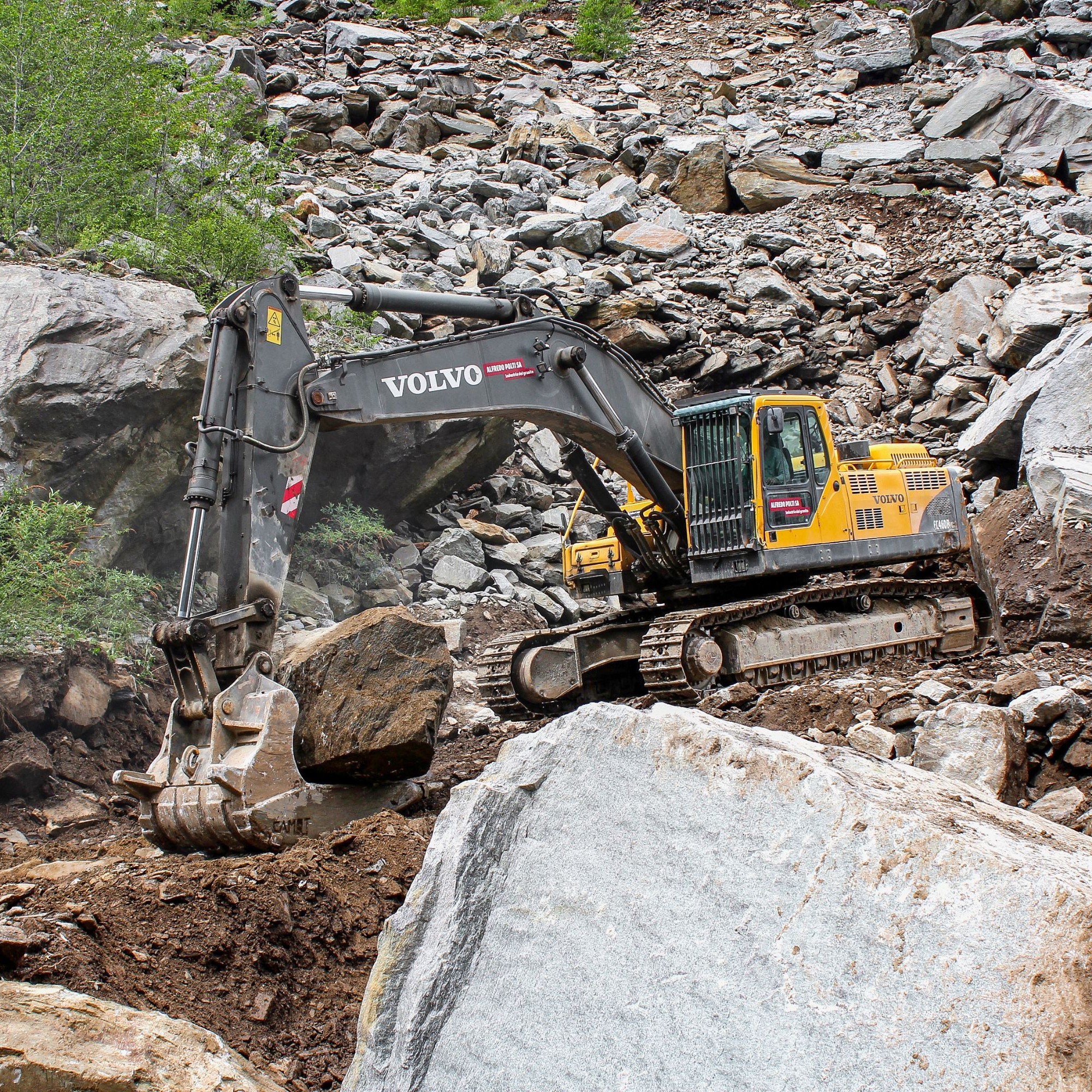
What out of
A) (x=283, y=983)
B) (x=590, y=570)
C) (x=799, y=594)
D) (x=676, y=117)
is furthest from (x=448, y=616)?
(x=676, y=117)

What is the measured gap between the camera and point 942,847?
6.79ft

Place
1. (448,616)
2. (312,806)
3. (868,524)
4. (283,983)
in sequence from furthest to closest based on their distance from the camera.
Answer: (448,616)
(868,524)
(312,806)
(283,983)

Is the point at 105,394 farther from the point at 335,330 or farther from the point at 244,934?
the point at 244,934

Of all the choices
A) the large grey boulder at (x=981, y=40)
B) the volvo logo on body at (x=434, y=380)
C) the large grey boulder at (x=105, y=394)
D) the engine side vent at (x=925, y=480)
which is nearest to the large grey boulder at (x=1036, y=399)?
the engine side vent at (x=925, y=480)

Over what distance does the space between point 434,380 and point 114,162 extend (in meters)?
9.51

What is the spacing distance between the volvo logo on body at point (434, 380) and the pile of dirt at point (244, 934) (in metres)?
2.73

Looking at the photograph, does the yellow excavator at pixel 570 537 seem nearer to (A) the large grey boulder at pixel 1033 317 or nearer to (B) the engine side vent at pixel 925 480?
(B) the engine side vent at pixel 925 480

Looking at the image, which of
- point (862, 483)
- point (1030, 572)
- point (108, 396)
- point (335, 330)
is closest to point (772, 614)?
point (862, 483)

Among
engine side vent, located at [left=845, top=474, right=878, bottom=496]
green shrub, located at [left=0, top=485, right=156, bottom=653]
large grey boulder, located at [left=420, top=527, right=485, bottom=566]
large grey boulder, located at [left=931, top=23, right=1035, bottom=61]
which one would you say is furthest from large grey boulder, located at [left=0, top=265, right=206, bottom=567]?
large grey boulder, located at [left=931, top=23, right=1035, bottom=61]

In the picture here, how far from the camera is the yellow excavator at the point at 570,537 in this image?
4918 mm

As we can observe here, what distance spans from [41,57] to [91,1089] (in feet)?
45.6

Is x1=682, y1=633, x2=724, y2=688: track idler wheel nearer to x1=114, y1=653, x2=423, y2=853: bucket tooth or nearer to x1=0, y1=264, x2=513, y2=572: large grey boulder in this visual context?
x1=114, y1=653, x2=423, y2=853: bucket tooth

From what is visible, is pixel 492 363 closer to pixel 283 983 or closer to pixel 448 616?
pixel 283 983

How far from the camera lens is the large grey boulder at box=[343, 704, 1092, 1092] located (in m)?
1.88
